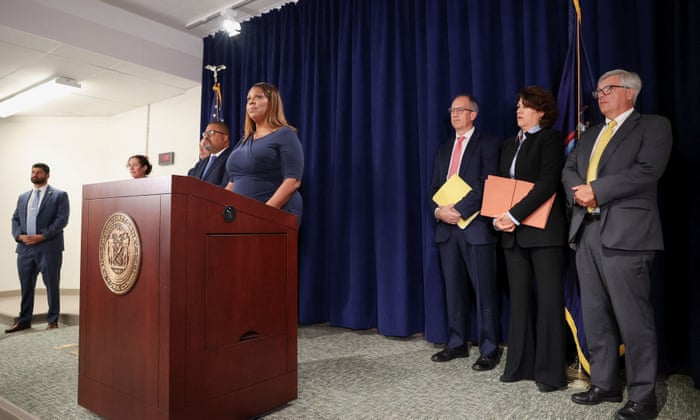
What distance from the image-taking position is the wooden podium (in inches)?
57.7

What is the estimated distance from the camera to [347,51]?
12.1 feet

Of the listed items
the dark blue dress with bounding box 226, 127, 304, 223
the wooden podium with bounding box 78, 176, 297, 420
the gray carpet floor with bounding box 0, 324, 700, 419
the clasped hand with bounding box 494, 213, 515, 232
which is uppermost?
the dark blue dress with bounding box 226, 127, 304, 223

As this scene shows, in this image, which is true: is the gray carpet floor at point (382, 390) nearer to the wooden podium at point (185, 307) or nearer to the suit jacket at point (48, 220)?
the wooden podium at point (185, 307)

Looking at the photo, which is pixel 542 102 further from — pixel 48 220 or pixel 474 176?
pixel 48 220

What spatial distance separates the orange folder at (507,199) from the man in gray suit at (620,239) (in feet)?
0.48

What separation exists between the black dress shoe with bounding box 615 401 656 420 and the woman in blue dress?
1.65 metres

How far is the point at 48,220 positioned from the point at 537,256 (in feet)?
13.3

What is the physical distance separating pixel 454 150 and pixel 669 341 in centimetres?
150

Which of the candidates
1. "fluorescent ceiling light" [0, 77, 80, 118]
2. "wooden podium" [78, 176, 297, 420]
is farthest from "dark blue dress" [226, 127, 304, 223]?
"fluorescent ceiling light" [0, 77, 80, 118]

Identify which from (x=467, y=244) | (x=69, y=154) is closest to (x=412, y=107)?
(x=467, y=244)

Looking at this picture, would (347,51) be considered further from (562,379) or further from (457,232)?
(562,379)

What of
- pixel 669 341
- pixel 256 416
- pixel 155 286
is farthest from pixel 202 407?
pixel 669 341

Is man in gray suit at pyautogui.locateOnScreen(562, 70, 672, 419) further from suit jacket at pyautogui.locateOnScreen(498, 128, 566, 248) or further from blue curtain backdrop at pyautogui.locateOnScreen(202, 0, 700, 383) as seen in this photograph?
blue curtain backdrop at pyautogui.locateOnScreen(202, 0, 700, 383)

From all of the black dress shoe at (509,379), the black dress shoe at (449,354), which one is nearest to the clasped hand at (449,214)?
the black dress shoe at (449,354)
